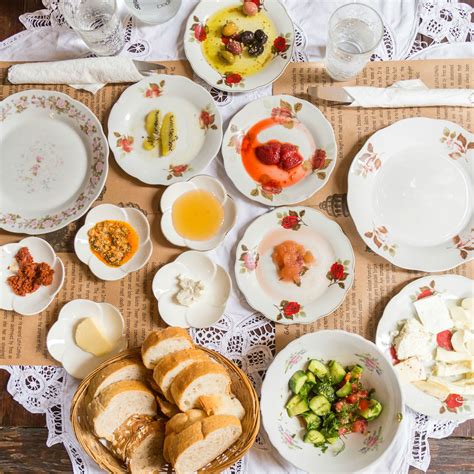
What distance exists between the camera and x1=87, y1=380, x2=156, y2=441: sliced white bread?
1276mm

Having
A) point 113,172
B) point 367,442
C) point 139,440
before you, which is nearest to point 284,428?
point 367,442

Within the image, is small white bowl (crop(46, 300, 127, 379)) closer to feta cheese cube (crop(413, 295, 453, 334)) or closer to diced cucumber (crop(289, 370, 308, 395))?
diced cucumber (crop(289, 370, 308, 395))

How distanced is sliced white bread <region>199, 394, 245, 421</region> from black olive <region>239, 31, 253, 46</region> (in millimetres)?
983

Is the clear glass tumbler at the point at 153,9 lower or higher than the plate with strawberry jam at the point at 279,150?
higher

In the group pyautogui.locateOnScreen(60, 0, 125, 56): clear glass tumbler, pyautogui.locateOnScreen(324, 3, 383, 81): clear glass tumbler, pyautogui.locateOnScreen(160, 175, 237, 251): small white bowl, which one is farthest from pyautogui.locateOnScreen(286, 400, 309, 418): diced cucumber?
pyautogui.locateOnScreen(60, 0, 125, 56): clear glass tumbler

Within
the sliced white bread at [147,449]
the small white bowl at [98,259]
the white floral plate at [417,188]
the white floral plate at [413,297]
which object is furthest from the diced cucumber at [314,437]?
the small white bowl at [98,259]

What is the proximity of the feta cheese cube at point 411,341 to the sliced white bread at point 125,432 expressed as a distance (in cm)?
69

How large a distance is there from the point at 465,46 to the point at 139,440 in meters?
1.43

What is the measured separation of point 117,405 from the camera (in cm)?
131

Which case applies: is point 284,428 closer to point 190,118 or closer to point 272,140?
point 272,140

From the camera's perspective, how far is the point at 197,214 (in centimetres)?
148

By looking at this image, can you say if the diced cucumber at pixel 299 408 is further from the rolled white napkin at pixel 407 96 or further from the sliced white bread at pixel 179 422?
the rolled white napkin at pixel 407 96

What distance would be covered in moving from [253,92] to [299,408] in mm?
898

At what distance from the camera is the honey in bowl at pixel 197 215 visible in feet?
4.85
